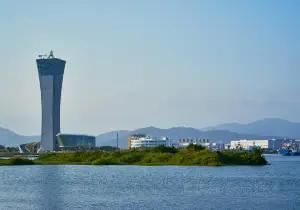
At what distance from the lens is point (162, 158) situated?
114562 mm

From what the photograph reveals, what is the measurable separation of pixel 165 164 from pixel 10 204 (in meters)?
71.2

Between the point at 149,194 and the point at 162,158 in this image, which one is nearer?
the point at 149,194

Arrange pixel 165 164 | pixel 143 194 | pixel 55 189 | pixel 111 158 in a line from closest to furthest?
pixel 143 194 → pixel 55 189 → pixel 165 164 → pixel 111 158

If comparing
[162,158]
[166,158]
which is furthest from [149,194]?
[162,158]

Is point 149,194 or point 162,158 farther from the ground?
point 162,158

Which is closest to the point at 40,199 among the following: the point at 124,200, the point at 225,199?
the point at 124,200

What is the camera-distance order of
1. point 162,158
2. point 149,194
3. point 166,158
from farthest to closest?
point 162,158
point 166,158
point 149,194

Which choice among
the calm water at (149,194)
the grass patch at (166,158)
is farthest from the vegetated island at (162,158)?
the calm water at (149,194)

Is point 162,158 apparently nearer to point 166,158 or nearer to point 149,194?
point 166,158

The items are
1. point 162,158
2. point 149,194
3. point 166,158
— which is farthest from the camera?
point 162,158

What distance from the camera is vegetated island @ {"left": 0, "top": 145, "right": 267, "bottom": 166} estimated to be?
110m

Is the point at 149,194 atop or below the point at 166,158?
below

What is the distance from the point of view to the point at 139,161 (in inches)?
4651

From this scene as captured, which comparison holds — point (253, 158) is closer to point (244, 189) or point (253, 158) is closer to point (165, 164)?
point (165, 164)
